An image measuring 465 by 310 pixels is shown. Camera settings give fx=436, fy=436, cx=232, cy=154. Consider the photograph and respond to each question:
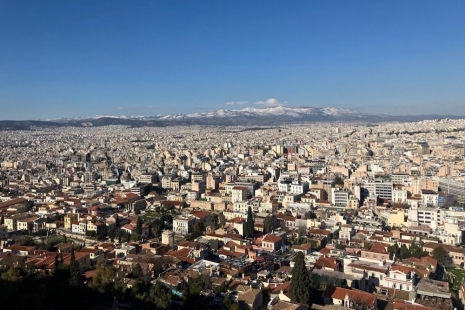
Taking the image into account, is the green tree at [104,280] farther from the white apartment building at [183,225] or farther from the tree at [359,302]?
the white apartment building at [183,225]

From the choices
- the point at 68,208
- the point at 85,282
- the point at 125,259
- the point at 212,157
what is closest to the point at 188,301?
the point at 85,282

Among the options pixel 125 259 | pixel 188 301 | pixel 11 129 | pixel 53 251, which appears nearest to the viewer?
pixel 188 301

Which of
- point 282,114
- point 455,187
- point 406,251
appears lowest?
point 406,251

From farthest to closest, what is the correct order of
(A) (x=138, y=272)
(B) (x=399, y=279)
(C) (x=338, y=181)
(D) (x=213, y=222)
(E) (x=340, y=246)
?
(C) (x=338, y=181)
(D) (x=213, y=222)
(E) (x=340, y=246)
(B) (x=399, y=279)
(A) (x=138, y=272)

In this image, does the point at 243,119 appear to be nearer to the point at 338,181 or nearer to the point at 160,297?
the point at 338,181

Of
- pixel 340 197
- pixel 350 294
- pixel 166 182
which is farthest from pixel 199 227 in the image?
pixel 166 182

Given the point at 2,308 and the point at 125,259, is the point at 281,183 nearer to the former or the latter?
the point at 125,259
